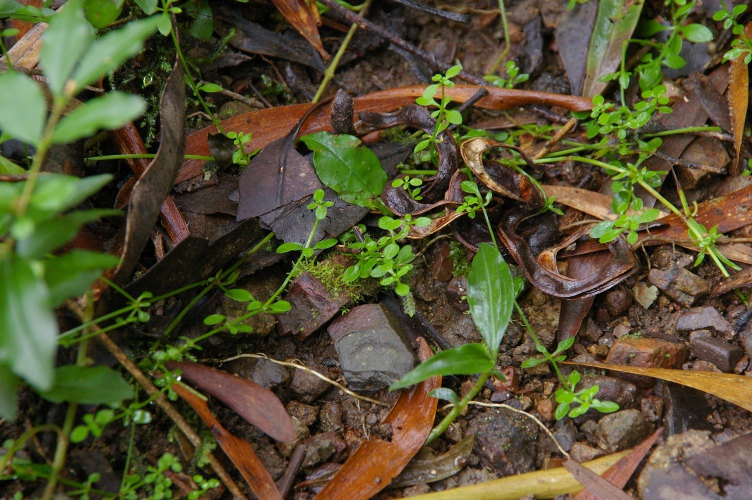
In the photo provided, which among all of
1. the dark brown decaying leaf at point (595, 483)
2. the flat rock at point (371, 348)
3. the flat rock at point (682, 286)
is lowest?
the dark brown decaying leaf at point (595, 483)

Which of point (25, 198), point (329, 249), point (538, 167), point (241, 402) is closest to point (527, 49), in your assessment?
point (538, 167)

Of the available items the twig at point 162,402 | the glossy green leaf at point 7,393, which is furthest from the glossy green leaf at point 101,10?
the glossy green leaf at point 7,393

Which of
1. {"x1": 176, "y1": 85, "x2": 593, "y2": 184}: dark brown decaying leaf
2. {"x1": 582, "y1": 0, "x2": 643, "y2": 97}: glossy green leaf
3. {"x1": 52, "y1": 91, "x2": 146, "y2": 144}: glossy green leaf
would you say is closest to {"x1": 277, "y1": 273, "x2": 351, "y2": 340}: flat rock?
{"x1": 176, "y1": 85, "x2": 593, "y2": 184}: dark brown decaying leaf

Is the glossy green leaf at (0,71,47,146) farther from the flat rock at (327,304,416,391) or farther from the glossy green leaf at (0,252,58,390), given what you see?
the flat rock at (327,304,416,391)

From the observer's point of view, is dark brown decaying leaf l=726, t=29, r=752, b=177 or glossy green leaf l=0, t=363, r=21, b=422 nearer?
glossy green leaf l=0, t=363, r=21, b=422

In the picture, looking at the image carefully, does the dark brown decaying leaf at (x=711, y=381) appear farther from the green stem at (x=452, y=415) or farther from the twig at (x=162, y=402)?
the twig at (x=162, y=402)

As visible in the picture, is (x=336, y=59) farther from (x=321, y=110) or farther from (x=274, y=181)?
(x=274, y=181)
